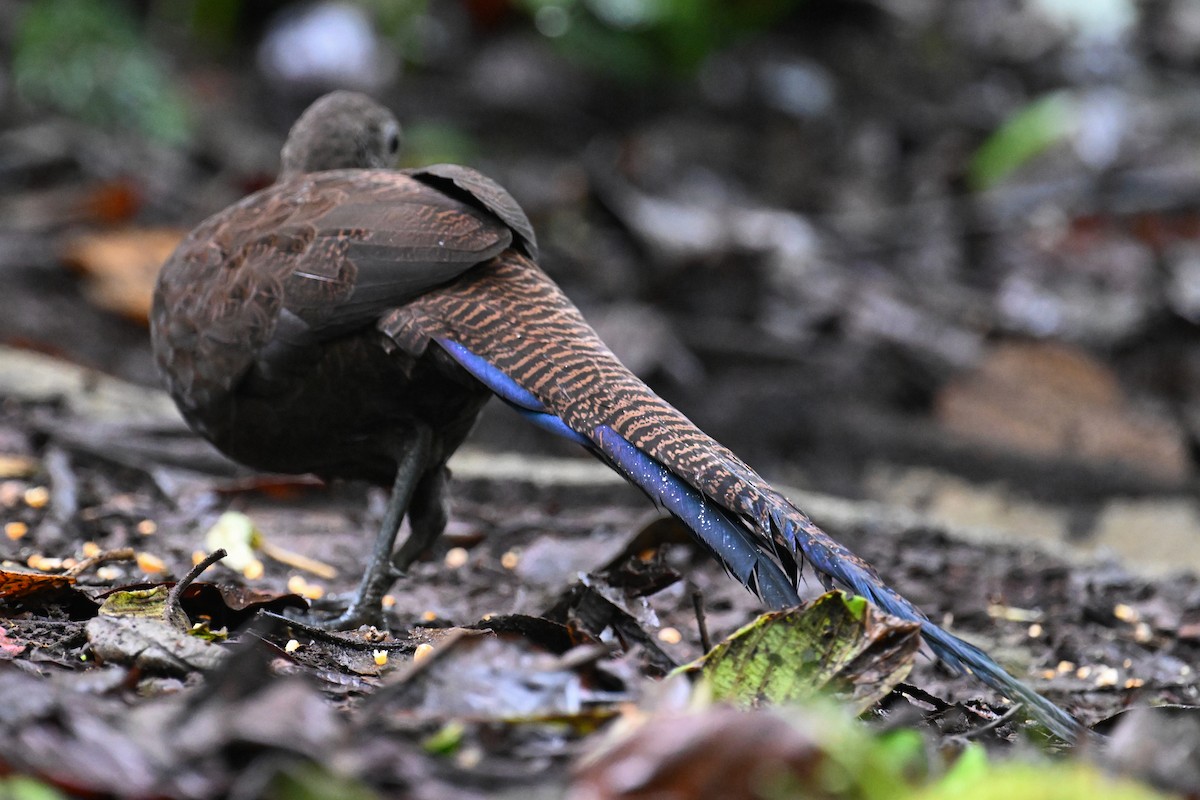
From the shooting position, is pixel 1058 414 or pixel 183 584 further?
pixel 1058 414

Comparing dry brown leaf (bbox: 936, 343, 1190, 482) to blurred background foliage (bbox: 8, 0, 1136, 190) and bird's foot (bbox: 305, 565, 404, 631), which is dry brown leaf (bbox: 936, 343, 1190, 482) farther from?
bird's foot (bbox: 305, 565, 404, 631)

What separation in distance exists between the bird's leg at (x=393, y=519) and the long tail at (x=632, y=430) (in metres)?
0.53

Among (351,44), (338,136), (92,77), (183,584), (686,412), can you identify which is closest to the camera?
(183,584)

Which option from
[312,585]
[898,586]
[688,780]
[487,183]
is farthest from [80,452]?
[688,780]

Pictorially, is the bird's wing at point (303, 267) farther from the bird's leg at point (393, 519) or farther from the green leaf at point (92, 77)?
the green leaf at point (92, 77)

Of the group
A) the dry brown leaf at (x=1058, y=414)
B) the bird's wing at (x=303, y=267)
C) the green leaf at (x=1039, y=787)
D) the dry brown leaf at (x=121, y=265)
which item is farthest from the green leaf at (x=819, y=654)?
the dry brown leaf at (x=121, y=265)

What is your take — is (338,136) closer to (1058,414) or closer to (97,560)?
(97,560)

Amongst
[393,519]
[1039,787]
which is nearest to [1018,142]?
[393,519]

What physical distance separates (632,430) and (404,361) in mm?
749

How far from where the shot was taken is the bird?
9.57ft

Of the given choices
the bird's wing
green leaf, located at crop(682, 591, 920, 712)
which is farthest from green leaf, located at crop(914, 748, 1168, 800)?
the bird's wing

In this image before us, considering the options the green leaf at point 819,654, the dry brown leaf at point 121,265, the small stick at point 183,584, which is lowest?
the dry brown leaf at point 121,265

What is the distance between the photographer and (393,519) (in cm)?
390

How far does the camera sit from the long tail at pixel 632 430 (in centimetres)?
264
